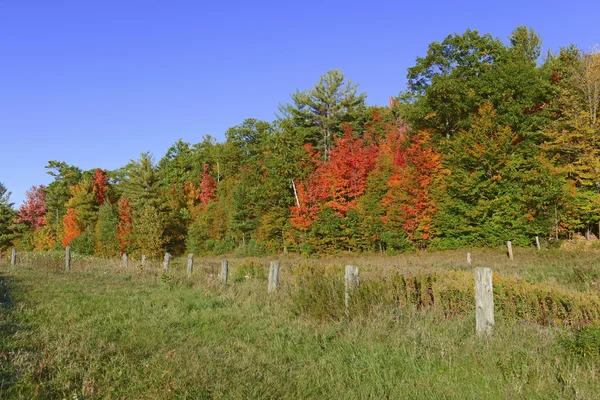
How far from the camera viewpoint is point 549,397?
3850mm

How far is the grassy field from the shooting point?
411 cm

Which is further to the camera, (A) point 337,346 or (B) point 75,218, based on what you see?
(B) point 75,218

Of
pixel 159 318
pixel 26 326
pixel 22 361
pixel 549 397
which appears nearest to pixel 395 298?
pixel 549 397

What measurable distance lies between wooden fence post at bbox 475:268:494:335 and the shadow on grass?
6.17m

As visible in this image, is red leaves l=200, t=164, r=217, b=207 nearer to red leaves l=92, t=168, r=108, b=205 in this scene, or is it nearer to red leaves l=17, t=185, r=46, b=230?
red leaves l=92, t=168, r=108, b=205

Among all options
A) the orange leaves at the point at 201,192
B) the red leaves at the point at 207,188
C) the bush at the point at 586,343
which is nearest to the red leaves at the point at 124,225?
the orange leaves at the point at 201,192

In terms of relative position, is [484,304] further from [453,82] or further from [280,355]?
[453,82]

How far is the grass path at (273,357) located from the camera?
4.10m

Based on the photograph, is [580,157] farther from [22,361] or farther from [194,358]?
[22,361]

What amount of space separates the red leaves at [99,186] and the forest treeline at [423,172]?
288 inches

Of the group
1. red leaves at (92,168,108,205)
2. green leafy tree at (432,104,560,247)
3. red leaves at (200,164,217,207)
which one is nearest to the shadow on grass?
green leafy tree at (432,104,560,247)

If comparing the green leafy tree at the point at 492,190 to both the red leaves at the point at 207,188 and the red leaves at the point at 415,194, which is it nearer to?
the red leaves at the point at 415,194

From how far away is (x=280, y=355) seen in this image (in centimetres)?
548

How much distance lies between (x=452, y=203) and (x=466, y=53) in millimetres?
14370
